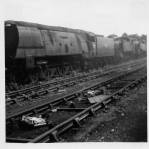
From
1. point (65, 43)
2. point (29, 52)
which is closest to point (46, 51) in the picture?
point (29, 52)

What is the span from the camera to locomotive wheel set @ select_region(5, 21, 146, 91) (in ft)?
40.7

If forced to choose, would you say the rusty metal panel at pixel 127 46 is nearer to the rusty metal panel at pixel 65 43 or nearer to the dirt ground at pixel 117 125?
the rusty metal panel at pixel 65 43

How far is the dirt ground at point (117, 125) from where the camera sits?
534 cm

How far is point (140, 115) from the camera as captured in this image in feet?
21.8

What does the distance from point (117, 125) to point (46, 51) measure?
346 inches

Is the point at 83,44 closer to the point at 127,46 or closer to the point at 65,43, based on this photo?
the point at 65,43

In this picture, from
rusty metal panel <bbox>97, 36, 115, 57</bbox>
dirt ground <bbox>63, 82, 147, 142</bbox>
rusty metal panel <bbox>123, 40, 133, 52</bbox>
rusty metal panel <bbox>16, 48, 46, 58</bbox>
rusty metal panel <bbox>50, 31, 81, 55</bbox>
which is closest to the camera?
dirt ground <bbox>63, 82, 147, 142</bbox>

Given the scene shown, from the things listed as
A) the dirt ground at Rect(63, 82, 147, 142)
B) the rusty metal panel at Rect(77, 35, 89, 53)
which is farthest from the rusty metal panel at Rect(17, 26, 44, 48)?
the dirt ground at Rect(63, 82, 147, 142)

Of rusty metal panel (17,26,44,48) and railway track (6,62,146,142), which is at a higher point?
rusty metal panel (17,26,44,48)

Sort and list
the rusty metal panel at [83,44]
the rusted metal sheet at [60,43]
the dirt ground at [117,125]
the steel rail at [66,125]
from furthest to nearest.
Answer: the rusty metal panel at [83,44], the rusted metal sheet at [60,43], the dirt ground at [117,125], the steel rail at [66,125]

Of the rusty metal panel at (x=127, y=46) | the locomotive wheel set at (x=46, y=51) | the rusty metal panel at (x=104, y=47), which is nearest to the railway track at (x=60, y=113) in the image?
the locomotive wheel set at (x=46, y=51)

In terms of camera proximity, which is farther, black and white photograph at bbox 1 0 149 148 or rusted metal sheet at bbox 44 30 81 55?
rusted metal sheet at bbox 44 30 81 55

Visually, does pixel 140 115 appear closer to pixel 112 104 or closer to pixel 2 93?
pixel 112 104

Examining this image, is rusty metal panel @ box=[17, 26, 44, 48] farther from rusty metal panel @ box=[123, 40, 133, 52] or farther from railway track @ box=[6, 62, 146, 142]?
rusty metal panel @ box=[123, 40, 133, 52]
